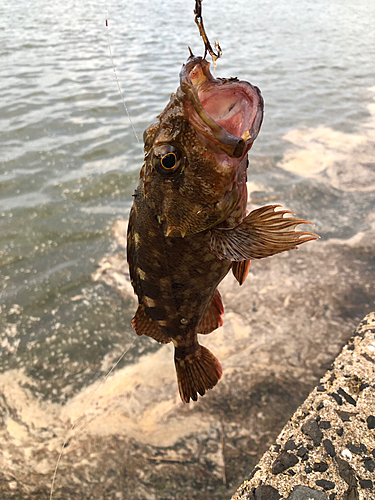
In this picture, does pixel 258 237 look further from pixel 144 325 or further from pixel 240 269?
pixel 144 325

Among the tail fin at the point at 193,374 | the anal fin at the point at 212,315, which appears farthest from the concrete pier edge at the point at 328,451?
the anal fin at the point at 212,315

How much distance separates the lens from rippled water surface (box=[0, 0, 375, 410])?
17.0 ft

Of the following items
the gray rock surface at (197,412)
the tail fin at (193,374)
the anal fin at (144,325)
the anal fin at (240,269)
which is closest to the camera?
the anal fin at (240,269)

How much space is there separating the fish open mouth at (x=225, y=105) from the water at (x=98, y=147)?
3679 millimetres

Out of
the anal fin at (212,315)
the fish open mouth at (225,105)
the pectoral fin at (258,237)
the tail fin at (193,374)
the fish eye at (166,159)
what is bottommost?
the tail fin at (193,374)

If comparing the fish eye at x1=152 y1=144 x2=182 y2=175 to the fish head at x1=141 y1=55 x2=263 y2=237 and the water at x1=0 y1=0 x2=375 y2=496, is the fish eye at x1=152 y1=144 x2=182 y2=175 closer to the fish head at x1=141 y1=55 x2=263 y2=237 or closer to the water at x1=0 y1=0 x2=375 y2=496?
the fish head at x1=141 y1=55 x2=263 y2=237

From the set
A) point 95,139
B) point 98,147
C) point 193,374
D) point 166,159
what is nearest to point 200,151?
point 166,159

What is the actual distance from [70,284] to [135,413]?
2241mm

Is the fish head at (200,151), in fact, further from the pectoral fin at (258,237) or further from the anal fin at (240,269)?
the anal fin at (240,269)

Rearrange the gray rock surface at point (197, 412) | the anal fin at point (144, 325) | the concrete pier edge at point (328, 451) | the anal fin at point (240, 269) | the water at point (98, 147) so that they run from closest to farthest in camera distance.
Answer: the anal fin at point (240, 269), the anal fin at point (144, 325), the concrete pier edge at point (328, 451), the gray rock surface at point (197, 412), the water at point (98, 147)

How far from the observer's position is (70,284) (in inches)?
223

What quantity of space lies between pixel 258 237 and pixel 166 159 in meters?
0.53

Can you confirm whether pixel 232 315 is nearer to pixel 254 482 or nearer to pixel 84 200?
pixel 254 482

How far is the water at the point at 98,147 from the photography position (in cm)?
517
